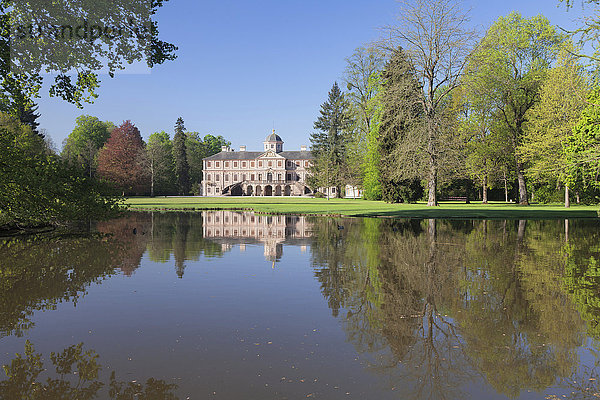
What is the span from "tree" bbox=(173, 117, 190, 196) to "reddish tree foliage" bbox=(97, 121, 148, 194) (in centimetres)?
1297

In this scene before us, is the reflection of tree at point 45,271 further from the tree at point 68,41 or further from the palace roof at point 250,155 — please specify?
the palace roof at point 250,155

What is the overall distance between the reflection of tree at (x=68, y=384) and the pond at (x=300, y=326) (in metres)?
0.02

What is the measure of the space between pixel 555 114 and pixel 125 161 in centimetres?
6424

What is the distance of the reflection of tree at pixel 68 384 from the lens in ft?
12.1

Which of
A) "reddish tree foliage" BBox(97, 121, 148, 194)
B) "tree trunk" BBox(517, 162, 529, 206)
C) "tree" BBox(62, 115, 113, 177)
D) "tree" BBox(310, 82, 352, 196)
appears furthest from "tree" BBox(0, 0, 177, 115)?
"tree" BBox(62, 115, 113, 177)

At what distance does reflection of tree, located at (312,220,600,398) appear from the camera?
13.9ft

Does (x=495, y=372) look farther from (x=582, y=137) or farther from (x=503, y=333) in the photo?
(x=582, y=137)

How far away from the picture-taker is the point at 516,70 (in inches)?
1564

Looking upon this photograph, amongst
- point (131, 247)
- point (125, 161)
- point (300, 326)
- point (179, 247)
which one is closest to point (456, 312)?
point (300, 326)

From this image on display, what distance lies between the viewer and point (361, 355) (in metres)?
4.58

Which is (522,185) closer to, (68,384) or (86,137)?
(68,384)

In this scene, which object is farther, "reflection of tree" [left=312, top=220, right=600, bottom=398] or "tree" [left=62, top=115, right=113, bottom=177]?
"tree" [left=62, top=115, right=113, bottom=177]

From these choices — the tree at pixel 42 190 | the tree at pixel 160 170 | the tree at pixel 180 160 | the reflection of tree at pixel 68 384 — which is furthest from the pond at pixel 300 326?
the tree at pixel 180 160

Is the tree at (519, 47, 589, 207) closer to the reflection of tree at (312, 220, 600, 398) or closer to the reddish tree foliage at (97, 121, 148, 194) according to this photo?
the reflection of tree at (312, 220, 600, 398)
